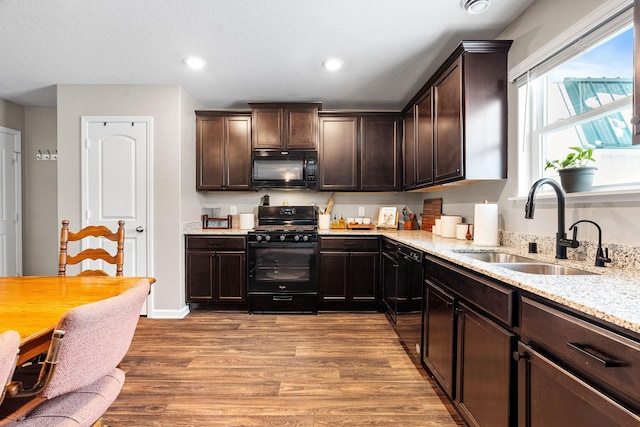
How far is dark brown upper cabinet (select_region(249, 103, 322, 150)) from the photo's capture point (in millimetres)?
3711

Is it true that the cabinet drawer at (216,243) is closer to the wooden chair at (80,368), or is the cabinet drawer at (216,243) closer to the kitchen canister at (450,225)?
the kitchen canister at (450,225)

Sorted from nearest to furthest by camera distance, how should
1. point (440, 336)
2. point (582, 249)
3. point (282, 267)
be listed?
1. point (582, 249)
2. point (440, 336)
3. point (282, 267)

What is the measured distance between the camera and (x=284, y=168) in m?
3.74

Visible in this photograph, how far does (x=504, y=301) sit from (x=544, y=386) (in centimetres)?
31

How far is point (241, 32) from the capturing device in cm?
231

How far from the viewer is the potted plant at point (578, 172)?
5.19 ft

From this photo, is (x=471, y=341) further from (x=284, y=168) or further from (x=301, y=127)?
(x=301, y=127)

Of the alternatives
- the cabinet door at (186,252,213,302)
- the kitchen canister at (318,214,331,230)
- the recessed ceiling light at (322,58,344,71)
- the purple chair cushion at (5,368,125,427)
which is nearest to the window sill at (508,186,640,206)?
the recessed ceiling light at (322,58,344,71)

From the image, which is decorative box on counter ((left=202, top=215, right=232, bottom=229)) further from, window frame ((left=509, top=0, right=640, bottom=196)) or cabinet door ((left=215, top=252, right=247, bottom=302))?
window frame ((left=509, top=0, right=640, bottom=196))

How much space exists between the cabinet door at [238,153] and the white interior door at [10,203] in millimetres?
2750

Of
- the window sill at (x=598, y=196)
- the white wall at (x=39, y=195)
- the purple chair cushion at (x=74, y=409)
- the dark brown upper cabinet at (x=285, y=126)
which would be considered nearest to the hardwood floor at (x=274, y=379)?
the purple chair cushion at (x=74, y=409)

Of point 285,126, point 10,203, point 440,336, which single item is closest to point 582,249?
point 440,336

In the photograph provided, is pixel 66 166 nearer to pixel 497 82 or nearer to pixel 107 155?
pixel 107 155

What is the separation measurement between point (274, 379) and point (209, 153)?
2745mm
